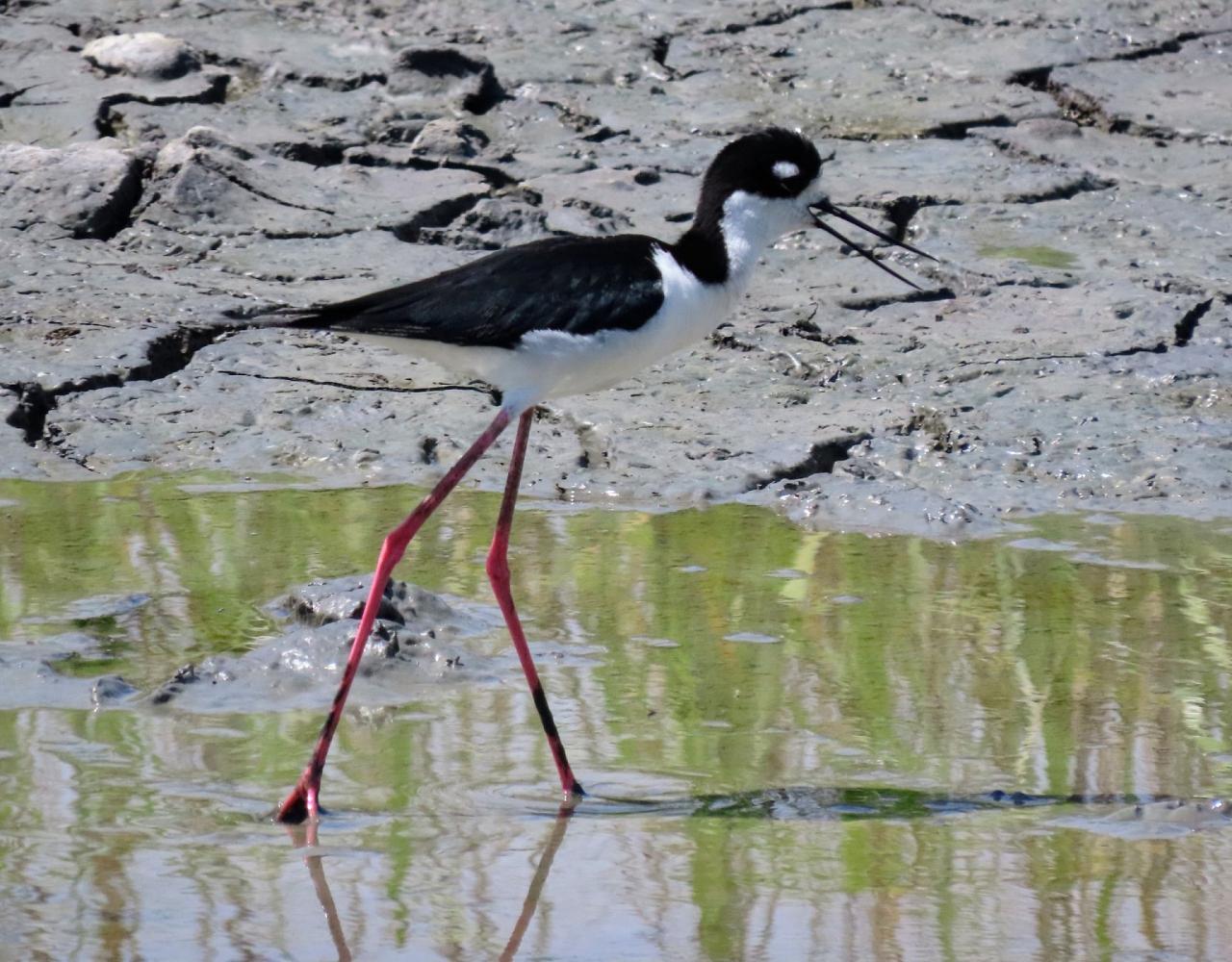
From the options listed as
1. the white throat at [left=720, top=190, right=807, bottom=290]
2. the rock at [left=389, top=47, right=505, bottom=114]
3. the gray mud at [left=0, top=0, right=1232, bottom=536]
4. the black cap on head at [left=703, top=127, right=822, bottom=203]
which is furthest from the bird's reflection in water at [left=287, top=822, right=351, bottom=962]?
the rock at [left=389, top=47, right=505, bottom=114]

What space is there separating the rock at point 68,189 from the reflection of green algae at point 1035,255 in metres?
3.07

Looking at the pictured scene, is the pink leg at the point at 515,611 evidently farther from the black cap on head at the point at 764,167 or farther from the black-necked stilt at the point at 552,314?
the black cap on head at the point at 764,167

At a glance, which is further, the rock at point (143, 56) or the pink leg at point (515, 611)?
the rock at point (143, 56)

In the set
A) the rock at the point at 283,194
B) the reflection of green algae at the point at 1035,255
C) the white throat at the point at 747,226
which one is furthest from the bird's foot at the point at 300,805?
the reflection of green algae at the point at 1035,255

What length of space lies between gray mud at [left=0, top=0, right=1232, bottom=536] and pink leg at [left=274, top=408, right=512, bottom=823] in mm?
1580

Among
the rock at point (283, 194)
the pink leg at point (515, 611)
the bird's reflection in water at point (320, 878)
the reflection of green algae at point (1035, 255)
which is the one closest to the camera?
the bird's reflection in water at point (320, 878)

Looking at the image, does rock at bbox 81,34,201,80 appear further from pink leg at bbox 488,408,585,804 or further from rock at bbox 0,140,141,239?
pink leg at bbox 488,408,585,804

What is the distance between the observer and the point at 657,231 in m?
7.35

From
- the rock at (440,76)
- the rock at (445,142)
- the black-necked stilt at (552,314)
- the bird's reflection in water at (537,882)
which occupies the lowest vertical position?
the bird's reflection in water at (537,882)

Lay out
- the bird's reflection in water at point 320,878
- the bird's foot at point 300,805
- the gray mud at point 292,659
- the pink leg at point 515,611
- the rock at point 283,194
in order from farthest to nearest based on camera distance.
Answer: the rock at point 283,194, the gray mud at point 292,659, the pink leg at point 515,611, the bird's foot at point 300,805, the bird's reflection in water at point 320,878

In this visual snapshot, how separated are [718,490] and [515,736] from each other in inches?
70.6

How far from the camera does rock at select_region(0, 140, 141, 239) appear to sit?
23.8 feet

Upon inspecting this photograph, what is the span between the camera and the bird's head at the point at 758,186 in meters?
4.24

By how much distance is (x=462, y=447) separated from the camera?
5891 millimetres
